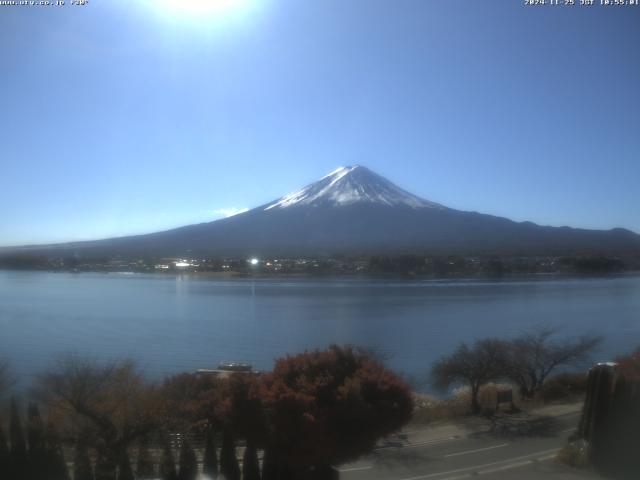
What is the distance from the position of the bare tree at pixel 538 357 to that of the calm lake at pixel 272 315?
1214mm

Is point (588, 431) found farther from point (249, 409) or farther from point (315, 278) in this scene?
point (315, 278)

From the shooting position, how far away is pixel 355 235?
53625mm

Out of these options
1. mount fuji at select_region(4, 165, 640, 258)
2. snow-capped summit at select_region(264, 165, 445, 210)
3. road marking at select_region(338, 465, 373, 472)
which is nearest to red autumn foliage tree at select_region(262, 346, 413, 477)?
road marking at select_region(338, 465, 373, 472)

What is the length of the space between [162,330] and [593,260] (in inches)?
923

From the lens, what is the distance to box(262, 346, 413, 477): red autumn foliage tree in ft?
19.2

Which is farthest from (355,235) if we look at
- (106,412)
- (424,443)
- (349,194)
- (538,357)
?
(106,412)

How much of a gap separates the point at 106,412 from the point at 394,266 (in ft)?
93.7

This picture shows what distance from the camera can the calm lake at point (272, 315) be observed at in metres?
17.6

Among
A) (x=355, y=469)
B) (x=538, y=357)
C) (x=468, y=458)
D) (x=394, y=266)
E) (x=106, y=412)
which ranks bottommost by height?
(x=538, y=357)

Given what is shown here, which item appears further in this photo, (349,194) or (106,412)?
(349,194)

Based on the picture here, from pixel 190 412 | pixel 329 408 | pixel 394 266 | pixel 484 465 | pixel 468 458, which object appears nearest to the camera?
pixel 329 408

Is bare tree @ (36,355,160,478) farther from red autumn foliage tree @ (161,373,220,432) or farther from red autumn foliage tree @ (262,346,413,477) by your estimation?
red autumn foliage tree @ (262,346,413,477)

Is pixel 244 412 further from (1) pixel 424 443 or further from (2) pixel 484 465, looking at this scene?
(1) pixel 424 443

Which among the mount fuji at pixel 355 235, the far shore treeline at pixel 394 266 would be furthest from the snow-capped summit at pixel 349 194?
the far shore treeline at pixel 394 266
